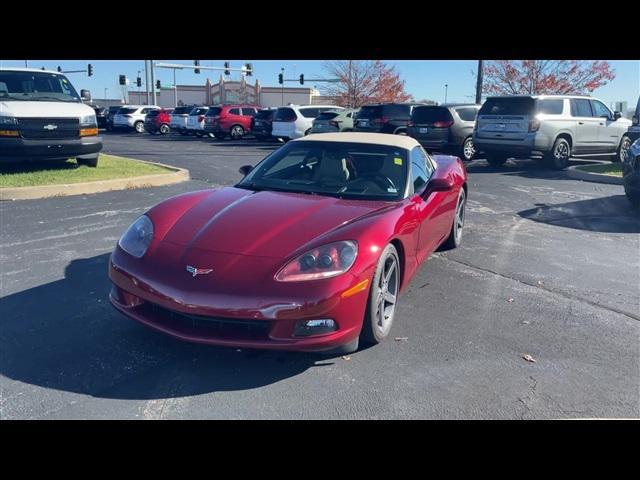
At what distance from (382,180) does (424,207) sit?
42 cm

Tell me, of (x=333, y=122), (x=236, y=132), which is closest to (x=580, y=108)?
(x=333, y=122)

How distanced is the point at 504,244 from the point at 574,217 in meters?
2.28

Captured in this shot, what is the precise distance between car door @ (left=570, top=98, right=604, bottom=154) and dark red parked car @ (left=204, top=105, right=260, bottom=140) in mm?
15704

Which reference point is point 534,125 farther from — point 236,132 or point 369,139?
point 236,132

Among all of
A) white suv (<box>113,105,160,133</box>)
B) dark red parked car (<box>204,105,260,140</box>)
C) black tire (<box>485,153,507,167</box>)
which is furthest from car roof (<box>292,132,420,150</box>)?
white suv (<box>113,105,160,133</box>)

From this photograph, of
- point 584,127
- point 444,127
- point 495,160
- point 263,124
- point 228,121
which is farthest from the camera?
point 228,121

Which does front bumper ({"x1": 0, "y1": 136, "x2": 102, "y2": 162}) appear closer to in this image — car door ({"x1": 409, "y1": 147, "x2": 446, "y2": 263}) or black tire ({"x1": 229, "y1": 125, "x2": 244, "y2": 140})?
car door ({"x1": 409, "y1": 147, "x2": 446, "y2": 263})

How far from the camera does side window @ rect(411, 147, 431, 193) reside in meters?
4.84

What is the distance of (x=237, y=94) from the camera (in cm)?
7519

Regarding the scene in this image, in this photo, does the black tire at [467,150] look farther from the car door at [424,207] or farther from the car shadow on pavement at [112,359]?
the car shadow on pavement at [112,359]
